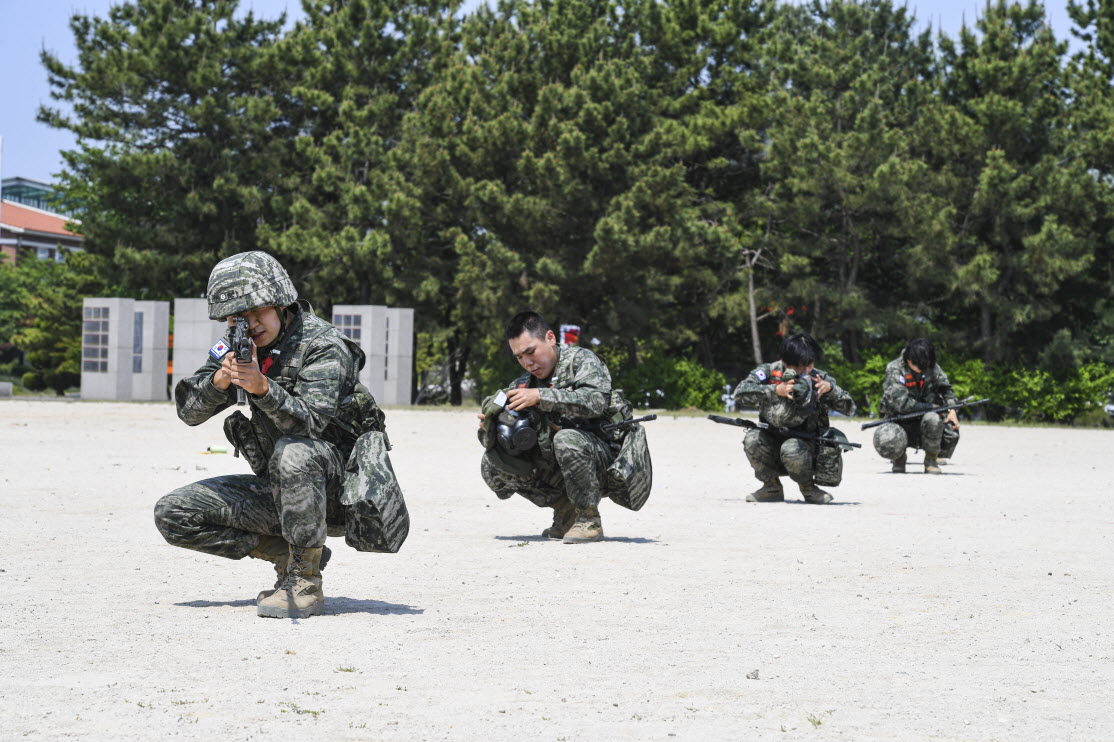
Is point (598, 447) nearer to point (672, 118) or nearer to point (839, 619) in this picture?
point (839, 619)

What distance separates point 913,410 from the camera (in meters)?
16.9

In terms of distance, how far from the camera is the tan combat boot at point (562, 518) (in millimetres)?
Answer: 9711

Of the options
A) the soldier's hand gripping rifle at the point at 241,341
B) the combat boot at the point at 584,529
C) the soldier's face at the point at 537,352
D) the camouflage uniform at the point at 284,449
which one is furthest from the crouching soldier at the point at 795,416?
the soldier's hand gripping rifle at the point at 241,341

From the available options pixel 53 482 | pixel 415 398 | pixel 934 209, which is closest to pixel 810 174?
pixel 934 209

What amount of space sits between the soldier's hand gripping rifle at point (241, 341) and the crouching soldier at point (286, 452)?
0.01 m

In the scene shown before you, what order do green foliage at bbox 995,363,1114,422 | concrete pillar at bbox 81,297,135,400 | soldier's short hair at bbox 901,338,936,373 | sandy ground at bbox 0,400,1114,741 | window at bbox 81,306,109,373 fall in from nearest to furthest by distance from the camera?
sandy ground at bbox 0,400,1114,741, soldier's short hair at bbox 901,338,936,373, green foliage at bbox 995,363,1114,422, concrete pillar at bbox 81,297,135,400, window at bbox 81,306,109,373

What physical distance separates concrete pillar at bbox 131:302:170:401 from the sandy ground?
92.3 feet

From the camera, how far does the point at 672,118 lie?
4131 centimetres

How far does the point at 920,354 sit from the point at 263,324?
1211 cm

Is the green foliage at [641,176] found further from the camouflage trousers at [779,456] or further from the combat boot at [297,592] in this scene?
the combat boot at [297,592]

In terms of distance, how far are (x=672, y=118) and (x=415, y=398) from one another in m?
12.9

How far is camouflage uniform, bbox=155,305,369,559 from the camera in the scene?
599cm

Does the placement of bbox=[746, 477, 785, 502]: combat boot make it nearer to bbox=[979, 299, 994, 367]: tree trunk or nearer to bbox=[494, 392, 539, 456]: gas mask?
bbox=[494, 392, 539, 456]: gas mask

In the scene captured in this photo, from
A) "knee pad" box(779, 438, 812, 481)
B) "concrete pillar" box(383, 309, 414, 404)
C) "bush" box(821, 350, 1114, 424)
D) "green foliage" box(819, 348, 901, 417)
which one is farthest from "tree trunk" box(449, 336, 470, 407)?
"knee pad" box(779, 438, 812, 481)
